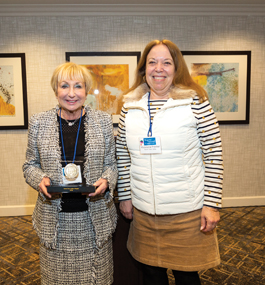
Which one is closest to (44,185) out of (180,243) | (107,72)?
(180,243)

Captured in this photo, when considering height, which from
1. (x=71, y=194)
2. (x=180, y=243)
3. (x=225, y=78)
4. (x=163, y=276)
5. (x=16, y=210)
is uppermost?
(x=225, y=78)

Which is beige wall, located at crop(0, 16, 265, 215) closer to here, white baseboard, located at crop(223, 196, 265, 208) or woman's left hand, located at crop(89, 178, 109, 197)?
white baseboard, located at crop(223, 196, 265, 208)

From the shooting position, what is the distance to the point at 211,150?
1.55 m

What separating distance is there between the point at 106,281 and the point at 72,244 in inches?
13.4

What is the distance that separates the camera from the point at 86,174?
1.54m

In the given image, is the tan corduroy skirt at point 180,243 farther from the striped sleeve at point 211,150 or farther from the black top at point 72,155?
the black top at point 72,155

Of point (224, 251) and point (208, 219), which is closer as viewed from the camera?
point (208, 219)

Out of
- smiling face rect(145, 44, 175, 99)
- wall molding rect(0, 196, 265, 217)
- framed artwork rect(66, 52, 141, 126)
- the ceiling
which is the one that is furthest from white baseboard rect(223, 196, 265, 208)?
smiling face rect(145, 44, 175, 99)

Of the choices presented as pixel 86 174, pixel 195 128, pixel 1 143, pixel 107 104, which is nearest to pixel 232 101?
pixel 107 104

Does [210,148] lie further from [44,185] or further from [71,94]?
[44,185]

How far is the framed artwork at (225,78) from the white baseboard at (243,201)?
3.95 feet

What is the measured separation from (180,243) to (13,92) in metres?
3.33

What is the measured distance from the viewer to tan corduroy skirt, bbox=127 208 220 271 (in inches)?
62.4

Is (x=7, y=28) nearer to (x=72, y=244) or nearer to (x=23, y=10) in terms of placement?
(x=23, y=10)
